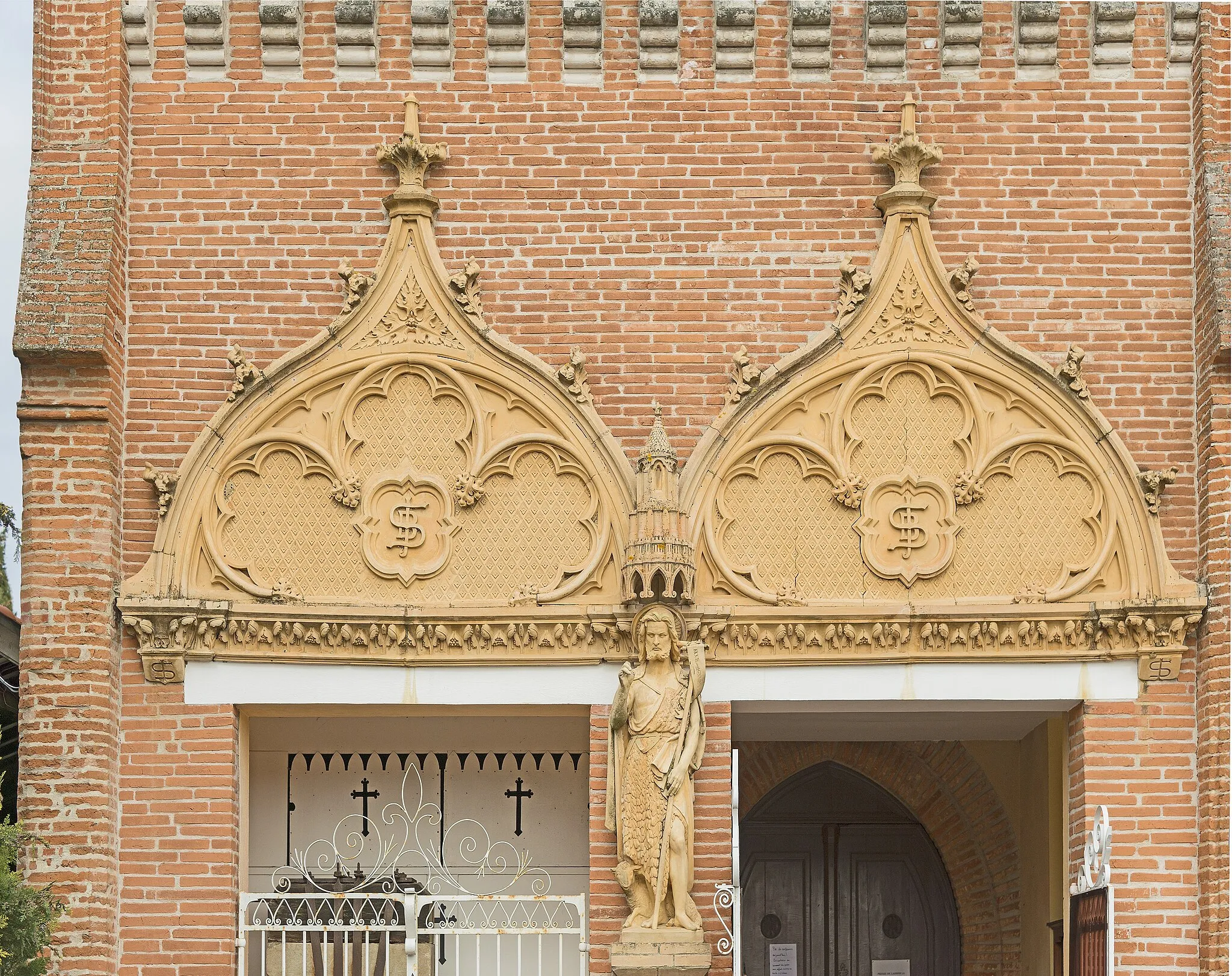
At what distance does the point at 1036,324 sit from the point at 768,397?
5.34ft

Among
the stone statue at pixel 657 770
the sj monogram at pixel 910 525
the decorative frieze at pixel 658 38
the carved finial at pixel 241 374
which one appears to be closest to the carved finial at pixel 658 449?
the stone statue at pixel 657 770

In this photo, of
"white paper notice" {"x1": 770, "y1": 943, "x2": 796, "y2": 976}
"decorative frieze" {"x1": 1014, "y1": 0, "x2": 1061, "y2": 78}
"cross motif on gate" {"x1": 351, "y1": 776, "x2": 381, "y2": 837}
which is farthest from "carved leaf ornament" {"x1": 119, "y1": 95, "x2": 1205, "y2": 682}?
"white paper notice" {"x1": 770, "y1": 943, "x2": 796, "y2": 976}

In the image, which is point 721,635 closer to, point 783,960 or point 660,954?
point 660,954

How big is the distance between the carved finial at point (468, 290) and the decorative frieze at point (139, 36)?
88.5 inches

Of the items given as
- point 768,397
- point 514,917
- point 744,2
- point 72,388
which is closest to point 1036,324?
point 768,397

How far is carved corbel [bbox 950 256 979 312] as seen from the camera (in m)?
11.2

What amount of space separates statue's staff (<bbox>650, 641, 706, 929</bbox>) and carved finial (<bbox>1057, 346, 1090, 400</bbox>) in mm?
2647

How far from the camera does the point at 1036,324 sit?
11234 mm

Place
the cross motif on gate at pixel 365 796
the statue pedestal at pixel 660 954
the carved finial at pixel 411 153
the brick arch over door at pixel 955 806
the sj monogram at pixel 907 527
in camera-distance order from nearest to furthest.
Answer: the statue pedestal at pixel 660 954 → the sj monogram at pixel 907 527 → the carved finial at pixel 411 153 → the cross motif on gate at pixel 365 796 → the brick arch over door at pixel 955 806

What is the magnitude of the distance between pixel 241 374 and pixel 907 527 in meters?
3.93

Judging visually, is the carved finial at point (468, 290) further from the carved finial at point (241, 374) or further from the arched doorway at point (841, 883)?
the arched doorway at point (841, 883)

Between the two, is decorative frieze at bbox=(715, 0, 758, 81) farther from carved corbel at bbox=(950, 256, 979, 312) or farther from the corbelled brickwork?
the corbelled brickwork

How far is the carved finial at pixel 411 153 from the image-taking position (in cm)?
1125

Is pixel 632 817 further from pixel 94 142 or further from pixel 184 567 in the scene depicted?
pixel 94 142
